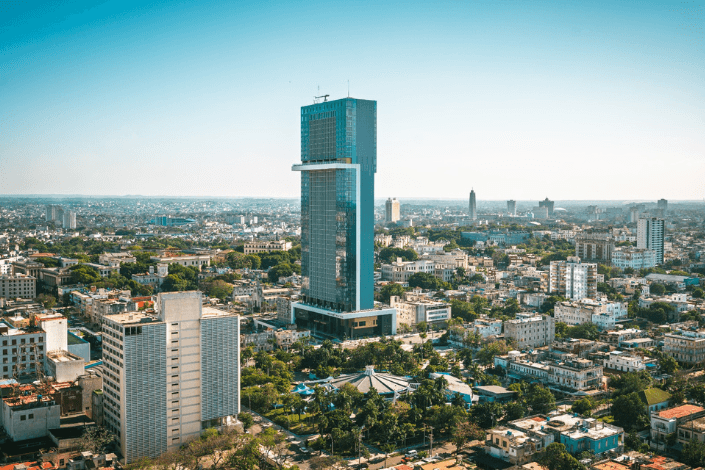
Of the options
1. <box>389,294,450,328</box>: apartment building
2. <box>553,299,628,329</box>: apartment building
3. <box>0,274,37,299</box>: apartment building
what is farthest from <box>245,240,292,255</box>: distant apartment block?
<box>553,299,628,329</box>: apartment building

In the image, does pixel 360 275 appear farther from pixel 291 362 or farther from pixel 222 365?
pixel 222 365

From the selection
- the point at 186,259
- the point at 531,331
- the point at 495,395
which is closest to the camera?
the point at 495,395

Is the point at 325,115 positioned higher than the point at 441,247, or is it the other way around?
the point at 325,115

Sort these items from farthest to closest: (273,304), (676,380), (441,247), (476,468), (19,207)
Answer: (19,207), (441,247), (273,304), (676,380), (476,468)

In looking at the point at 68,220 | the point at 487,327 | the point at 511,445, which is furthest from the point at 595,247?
the point at 68,220

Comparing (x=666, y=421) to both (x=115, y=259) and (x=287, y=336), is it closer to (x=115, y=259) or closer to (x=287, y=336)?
(x=287, y=336)

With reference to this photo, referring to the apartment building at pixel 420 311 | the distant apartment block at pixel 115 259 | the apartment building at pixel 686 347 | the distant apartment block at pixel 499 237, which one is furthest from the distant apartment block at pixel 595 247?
the distant apartment block at pixel 115 259

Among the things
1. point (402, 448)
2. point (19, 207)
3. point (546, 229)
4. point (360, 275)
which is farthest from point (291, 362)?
point (19, 207)
